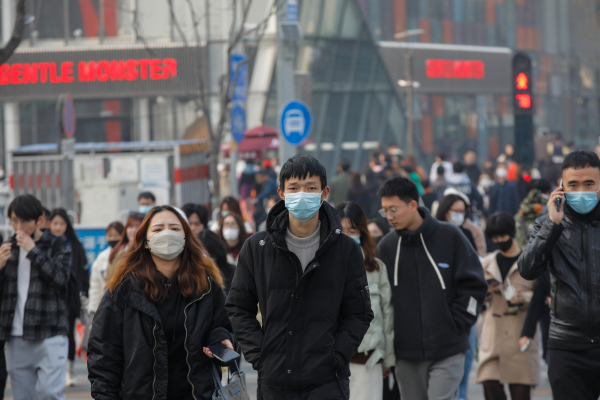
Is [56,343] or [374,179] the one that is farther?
[374,179]

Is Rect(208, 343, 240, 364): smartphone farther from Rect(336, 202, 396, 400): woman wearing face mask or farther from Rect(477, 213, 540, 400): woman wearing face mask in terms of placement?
Rect(477, 213, 540, 400): woman wearing face mask

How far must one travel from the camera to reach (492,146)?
43.9 m

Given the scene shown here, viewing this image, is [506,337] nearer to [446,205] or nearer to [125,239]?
[446,205]

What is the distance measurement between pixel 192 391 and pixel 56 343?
99.2 inches

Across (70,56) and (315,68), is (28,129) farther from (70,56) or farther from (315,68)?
(315,68)

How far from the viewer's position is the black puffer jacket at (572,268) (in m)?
4.67

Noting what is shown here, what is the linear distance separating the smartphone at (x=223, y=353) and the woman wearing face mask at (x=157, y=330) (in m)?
0.03

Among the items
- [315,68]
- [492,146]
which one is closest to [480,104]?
[492,146]

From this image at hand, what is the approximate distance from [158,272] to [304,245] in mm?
775

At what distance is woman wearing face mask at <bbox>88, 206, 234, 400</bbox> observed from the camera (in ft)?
13.4

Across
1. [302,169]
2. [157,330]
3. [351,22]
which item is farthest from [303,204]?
[351,22]

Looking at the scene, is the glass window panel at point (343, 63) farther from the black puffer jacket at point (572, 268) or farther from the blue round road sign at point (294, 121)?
the black puffer jacket at point (572, 268)

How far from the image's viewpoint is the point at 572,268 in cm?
476

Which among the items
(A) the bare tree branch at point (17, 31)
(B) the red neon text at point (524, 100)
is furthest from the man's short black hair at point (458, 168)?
(A) the bare tree branch at point (17, 31)
